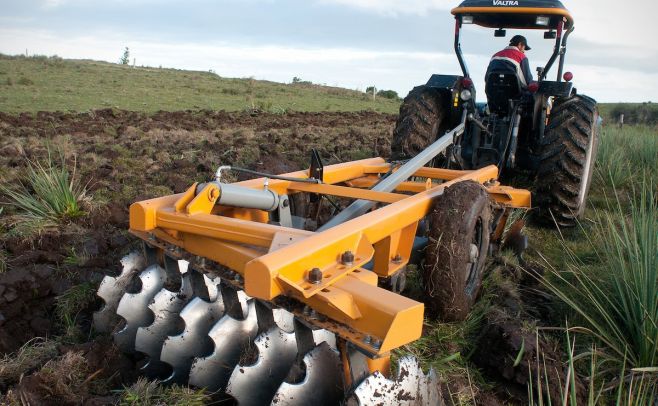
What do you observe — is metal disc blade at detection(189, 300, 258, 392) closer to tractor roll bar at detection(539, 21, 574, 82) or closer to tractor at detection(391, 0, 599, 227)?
tractor at detection(391, 0, 599, 227)

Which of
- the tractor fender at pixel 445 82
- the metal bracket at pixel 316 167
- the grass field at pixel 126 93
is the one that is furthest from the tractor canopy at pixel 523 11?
the grass field at pixel 126 93

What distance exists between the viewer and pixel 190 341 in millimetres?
2791

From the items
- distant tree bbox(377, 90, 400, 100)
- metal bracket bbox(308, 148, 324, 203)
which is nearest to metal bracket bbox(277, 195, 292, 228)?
metal bracket bbox(308, 148, 324, 203)

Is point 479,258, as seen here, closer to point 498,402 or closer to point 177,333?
point 498,402

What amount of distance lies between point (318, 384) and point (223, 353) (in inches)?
22.3

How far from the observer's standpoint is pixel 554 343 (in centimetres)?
329

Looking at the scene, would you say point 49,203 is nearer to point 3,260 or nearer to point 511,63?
point 3,260

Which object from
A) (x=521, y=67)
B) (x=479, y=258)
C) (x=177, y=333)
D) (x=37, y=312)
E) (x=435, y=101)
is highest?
(x=521, y=67)

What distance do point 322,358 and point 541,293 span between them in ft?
6.48

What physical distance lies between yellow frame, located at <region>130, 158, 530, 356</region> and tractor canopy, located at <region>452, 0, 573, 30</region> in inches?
113

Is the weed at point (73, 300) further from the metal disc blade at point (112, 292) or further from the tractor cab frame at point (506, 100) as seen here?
the tractor cab frame at point (506, 100)

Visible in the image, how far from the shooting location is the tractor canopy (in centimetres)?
570

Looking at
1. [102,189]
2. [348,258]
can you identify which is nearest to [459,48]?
[102,189]

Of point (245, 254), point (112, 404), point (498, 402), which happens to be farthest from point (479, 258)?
point (112, 404)
